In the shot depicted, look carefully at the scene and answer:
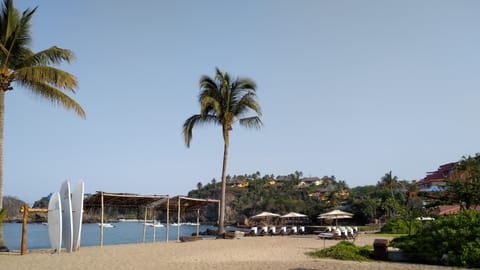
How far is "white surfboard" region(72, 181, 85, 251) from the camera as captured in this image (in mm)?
15883

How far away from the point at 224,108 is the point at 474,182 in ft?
46.7

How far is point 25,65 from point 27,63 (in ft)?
0.42

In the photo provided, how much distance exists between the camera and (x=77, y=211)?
53.1ft

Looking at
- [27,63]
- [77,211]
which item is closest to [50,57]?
[27,63]

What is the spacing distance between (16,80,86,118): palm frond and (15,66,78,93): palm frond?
0.15 m

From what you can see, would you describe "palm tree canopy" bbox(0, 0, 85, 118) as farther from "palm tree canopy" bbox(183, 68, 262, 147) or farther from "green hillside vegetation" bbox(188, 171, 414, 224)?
"green hillside vegetation" bbox(188, 171, 414, 224)

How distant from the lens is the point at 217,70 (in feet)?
82.9

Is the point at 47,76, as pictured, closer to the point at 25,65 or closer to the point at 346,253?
the point at 25,65

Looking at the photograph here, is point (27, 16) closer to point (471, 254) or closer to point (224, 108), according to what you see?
point (224, 108)

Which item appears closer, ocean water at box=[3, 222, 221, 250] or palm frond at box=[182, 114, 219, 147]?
palm frond at box=[182, 114, 219, 147]

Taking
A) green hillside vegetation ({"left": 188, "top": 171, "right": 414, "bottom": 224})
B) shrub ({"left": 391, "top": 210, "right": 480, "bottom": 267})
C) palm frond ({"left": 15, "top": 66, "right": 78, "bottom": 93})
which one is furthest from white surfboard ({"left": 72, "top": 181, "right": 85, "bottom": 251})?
green hillside vegetation ({"left": 188, "top": 171, "right": 414, "bottom": 224})

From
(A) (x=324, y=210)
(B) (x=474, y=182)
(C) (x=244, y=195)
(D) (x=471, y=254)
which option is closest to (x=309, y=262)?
(D) (x=471, y=254)

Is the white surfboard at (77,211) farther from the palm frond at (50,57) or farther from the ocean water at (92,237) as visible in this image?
the ocean water at (92,237)

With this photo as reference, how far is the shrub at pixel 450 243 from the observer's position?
11442 mm
